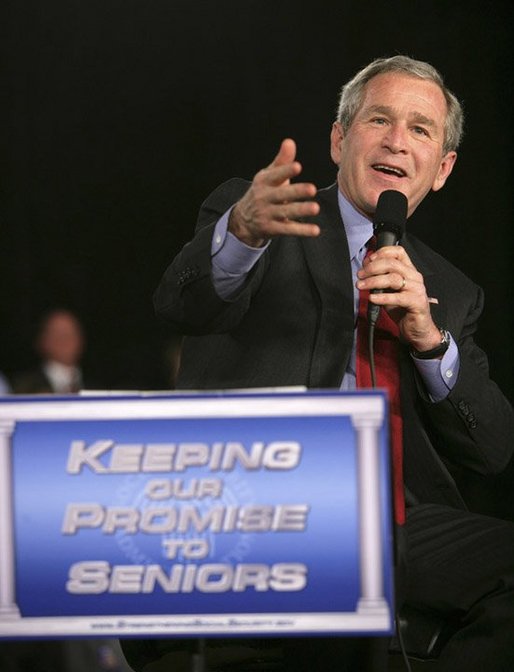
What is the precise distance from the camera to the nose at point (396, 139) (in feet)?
6.03

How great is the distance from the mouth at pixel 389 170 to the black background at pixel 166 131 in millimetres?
1572

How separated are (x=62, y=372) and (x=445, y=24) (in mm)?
2302

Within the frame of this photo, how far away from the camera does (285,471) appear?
1.11 metres

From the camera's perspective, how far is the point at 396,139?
184 centimetres

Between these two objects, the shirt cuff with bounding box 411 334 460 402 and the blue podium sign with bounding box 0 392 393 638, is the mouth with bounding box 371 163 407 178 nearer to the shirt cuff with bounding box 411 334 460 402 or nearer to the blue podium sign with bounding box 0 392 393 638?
the shirt cuff with bounding box 411 334 460 402

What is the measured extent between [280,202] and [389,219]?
0.26 metres

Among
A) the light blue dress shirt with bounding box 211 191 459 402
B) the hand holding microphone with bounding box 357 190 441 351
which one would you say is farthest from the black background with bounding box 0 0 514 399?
the hand holding microphone with bounding box 357 190 441 351

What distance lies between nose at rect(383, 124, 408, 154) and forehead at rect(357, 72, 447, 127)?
0.03 meters

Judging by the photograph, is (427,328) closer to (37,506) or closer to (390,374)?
(390,374)

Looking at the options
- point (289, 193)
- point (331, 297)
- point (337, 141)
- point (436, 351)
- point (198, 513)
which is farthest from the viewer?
point (337, 141)

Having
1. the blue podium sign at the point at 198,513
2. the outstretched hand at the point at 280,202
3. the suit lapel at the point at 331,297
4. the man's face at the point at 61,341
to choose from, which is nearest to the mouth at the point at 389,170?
the suit lapel at the point at 331,297

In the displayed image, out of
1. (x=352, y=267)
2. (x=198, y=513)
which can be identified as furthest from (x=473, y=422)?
(x=198, y=513)

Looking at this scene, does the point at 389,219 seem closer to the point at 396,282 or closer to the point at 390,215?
the point at 390,215

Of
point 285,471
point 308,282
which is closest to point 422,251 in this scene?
point 308,282
